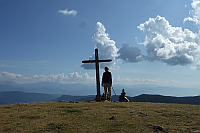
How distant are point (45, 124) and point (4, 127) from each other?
5.99ft

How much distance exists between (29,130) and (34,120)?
178cm

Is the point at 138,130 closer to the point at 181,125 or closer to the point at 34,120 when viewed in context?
the point at 181,125

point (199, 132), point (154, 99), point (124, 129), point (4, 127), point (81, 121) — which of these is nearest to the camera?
point (199, 132)

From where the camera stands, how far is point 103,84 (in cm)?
1883

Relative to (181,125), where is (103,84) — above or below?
above

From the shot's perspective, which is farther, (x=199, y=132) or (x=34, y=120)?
(x=34, y=120)

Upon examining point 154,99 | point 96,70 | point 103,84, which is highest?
point 96,70

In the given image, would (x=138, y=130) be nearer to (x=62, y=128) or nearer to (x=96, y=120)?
(x=96, y=120)

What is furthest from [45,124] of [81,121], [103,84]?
[103,84]

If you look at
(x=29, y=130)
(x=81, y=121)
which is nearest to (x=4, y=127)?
(x=29, y=130)

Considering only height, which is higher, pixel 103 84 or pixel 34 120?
pixel 103 84

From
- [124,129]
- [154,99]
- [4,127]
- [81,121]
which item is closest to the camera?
[124,129]

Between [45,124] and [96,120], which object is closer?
[45,124]

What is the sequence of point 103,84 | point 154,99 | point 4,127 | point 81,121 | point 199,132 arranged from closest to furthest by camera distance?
point 199,132, point 4,127, point 81,121, point 103,84, point 154,99
